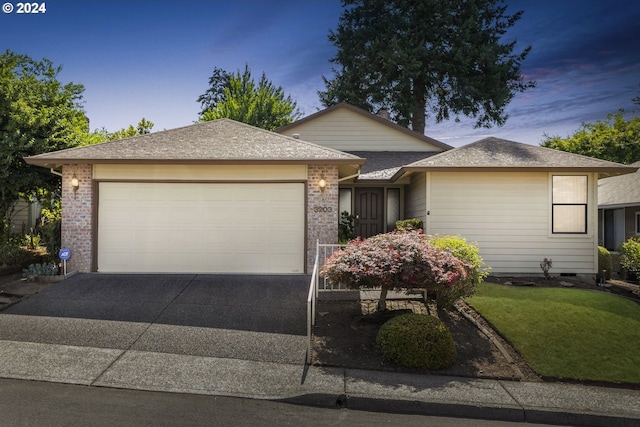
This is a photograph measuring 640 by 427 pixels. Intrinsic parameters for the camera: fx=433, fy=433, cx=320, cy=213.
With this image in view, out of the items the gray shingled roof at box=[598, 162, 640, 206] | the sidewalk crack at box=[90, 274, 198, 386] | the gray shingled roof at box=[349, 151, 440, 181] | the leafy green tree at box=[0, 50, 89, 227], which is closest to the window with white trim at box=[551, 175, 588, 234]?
the gray shingled roof at box=[349, 151, 440, 181]

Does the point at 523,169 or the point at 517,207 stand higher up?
the point at 523,169

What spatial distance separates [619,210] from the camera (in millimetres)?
18859

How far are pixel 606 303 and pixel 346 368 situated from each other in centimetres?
615

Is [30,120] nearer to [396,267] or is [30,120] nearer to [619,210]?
[396,267]

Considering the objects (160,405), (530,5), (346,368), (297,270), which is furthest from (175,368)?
(530,5)

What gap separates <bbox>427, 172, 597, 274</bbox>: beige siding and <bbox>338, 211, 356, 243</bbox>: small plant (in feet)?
9.71

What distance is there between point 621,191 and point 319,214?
15317 millimetres

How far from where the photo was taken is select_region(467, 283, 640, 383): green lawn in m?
6.21

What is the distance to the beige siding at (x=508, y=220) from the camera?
459 inches

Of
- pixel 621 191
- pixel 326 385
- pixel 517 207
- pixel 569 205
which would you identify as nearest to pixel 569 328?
pixel 326 385

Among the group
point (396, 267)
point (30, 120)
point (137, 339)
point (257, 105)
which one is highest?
point (257, 105)

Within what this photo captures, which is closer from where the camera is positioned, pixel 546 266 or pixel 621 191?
pixel 546 266

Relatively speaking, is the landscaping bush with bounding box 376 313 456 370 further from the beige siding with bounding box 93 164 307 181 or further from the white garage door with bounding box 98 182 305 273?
the beige siding with bounding box 93 164 307 181

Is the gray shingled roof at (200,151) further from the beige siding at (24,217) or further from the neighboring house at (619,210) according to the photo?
the neighboring house at (619,210)
